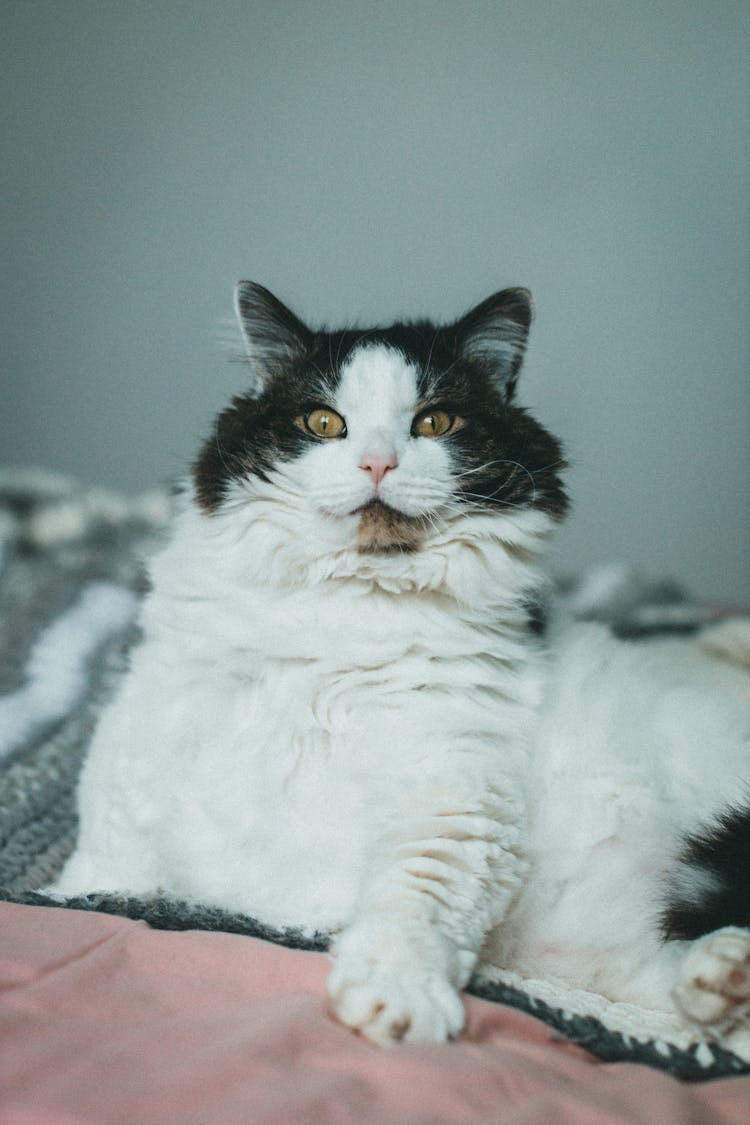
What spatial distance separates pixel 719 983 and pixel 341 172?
223 centimetres

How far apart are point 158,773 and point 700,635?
4.73 feet

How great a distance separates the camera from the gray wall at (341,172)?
2.37 meters

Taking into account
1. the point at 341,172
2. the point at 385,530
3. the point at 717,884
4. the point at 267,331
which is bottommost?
the point at 717,884

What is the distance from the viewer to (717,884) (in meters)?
0.97

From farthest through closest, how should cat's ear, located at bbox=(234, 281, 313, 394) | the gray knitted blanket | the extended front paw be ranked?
cat's ear, located at bbox=(234, 281, 313, 394), the gray knitted blanket, the extended front paw

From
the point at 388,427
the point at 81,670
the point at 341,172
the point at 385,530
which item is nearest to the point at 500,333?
the point at 388,427

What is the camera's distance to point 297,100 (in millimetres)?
2387

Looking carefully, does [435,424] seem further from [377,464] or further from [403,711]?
[403,711]

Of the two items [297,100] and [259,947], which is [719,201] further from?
[259,947]

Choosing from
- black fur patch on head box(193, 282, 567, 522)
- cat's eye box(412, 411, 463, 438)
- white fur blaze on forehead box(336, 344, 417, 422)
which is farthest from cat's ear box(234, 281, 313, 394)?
cat's eye box(412, 411, 463, 438)

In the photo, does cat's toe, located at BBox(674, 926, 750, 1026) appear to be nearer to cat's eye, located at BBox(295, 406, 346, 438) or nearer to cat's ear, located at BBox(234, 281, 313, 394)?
cat's eye, located at BBox(295, 406, 346, 438)

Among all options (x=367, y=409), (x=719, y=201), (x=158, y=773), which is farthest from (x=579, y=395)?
(x=158, y=773)

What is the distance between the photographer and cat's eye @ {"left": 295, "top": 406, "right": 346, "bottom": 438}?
1.20 m

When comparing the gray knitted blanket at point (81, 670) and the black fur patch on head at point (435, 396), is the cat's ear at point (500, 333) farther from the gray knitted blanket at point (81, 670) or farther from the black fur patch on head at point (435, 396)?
the gray knitted blanket at point (81, 670)
